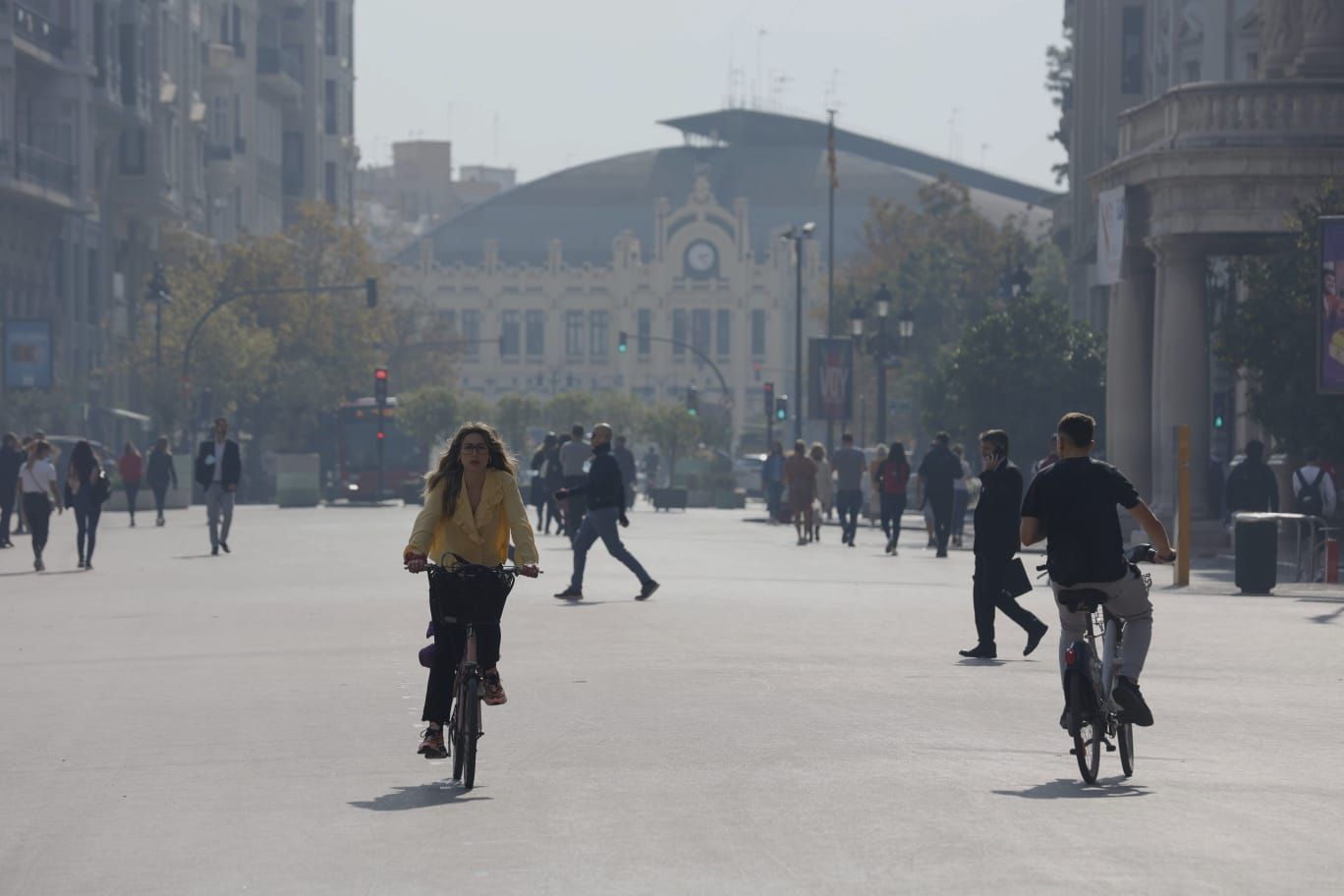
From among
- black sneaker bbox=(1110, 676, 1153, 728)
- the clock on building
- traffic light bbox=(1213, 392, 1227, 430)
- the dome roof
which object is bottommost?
black sneaker bbox=(1110, 676, 1153, 728)

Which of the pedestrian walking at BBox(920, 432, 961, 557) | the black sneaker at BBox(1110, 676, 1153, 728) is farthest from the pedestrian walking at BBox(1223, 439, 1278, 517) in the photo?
the black sneaker at BBox(1110, 676, 1153, 728)

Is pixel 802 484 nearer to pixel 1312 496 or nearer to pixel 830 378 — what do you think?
pixel 1312 496

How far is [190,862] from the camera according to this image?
9062 mm

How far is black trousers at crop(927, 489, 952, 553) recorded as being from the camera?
3466cm

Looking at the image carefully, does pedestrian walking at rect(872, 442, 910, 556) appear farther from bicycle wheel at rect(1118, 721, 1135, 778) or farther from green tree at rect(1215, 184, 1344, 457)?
bicycle wheel at rect(1118, 721, 1135, 778)

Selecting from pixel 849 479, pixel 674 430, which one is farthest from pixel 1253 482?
pixel 674 430

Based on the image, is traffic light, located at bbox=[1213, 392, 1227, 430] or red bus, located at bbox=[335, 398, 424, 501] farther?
red bus, located at bbox=[335, 398, 424, 501]

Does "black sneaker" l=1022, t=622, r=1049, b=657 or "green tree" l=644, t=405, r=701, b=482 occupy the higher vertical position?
"green tree" l=644, t=405, r=701, b=482

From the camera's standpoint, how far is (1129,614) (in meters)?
11.6

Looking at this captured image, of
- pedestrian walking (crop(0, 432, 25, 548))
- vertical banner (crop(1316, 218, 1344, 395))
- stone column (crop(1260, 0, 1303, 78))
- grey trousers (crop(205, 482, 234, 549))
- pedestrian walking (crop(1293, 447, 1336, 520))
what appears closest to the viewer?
vertical banner (crop(1316, 218, 1344, 395))

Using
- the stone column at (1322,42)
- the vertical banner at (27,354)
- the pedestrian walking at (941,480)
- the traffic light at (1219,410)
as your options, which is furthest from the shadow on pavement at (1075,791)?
the vertical banner at (27,354)

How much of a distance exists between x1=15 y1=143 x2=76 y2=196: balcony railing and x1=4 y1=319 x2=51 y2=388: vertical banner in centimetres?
469

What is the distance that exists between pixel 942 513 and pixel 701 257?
128461mm

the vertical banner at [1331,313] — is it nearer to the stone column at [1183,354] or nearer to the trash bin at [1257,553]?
the trash bin at [1257,553]
